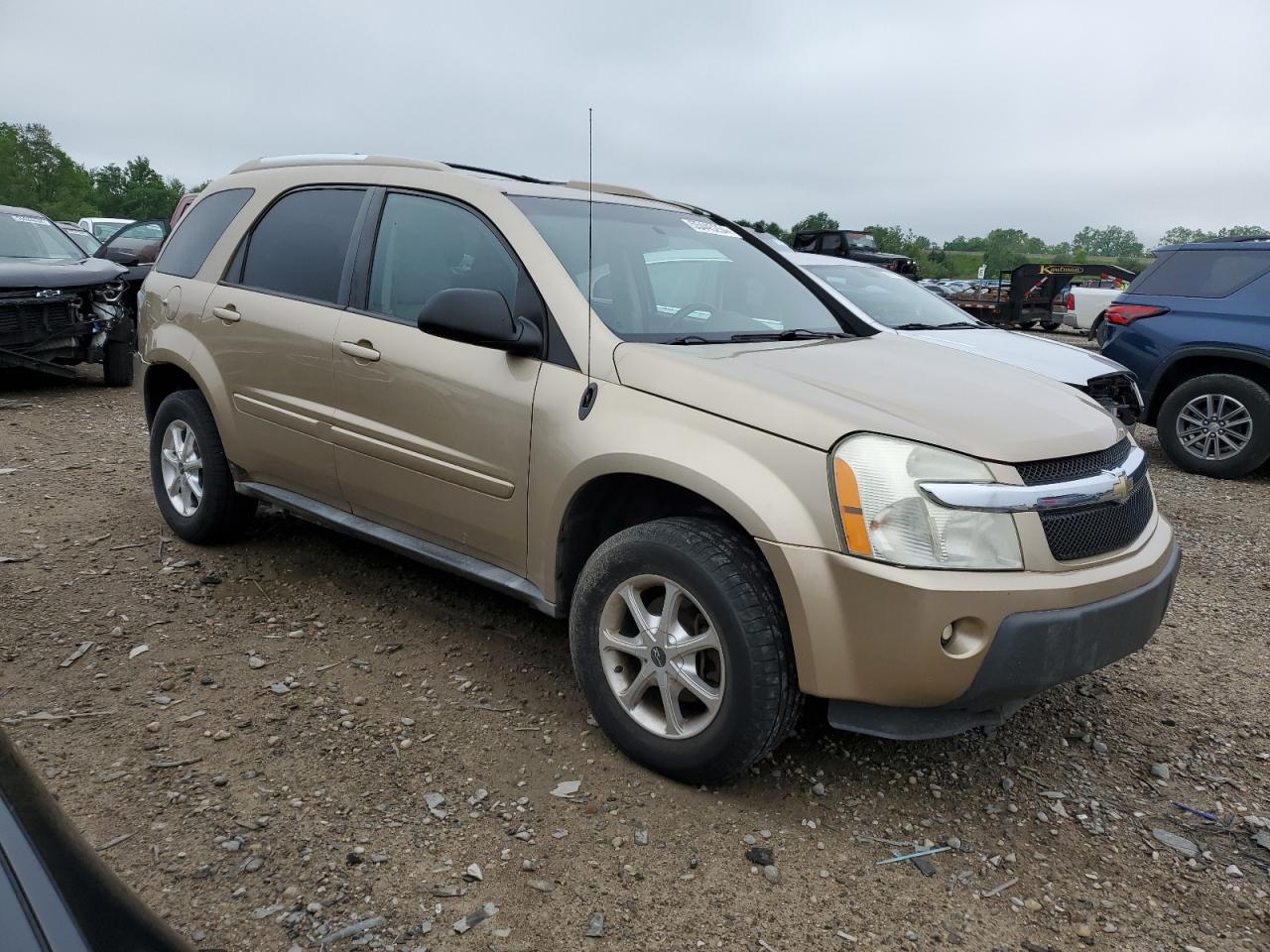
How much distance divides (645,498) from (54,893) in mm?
2140

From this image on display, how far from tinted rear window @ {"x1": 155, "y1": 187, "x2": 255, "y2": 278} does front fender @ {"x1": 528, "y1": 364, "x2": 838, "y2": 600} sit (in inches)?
87.1

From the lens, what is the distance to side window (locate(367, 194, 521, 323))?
3.28m

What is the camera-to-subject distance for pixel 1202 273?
7672 millimetres

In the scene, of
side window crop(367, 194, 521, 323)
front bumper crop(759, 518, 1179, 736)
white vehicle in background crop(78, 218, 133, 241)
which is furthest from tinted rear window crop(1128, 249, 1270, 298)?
white vehicle in background crop(78, 218, 133, 241)

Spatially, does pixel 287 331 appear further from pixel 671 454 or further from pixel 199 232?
pixel 671 454

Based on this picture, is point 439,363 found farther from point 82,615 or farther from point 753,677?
point 82,615

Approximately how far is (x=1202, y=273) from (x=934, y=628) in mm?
6897

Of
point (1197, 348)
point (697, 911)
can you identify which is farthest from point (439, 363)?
point (1197, 348)

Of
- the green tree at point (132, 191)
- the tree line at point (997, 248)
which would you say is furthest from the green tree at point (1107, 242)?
the green tree at point (132, 191)

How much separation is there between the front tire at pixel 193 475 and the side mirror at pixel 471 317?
184 centimetres

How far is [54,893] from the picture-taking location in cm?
102

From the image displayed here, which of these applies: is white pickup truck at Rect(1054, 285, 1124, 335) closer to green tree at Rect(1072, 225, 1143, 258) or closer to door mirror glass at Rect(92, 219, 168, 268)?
door mirror glass at Rect(92, 219, 168, 268)

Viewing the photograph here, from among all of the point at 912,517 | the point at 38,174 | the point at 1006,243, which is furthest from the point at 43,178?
the point at 1006,243

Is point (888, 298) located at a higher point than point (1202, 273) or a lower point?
lower
